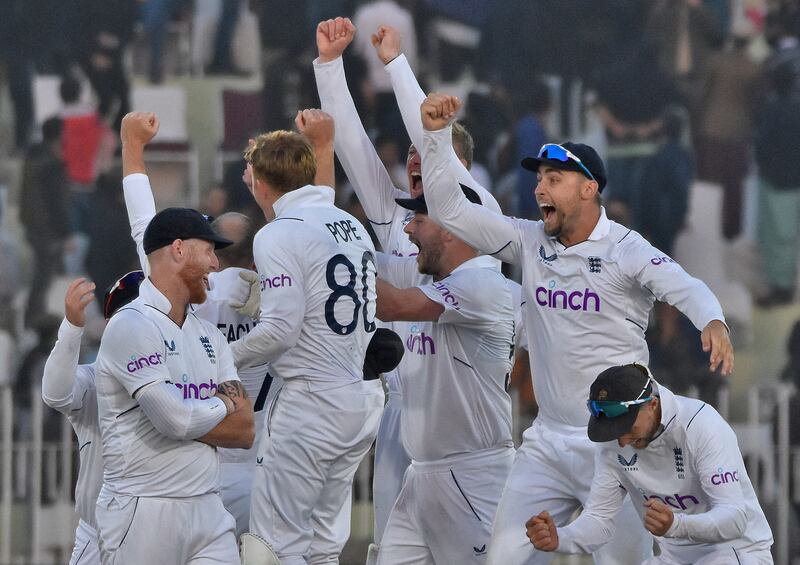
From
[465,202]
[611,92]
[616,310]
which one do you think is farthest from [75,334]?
[611,92]

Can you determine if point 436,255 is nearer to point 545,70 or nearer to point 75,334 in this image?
A: point 75,334

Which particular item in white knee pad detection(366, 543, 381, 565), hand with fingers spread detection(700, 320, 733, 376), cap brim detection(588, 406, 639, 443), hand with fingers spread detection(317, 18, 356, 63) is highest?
hand with fingers spread detection(317, 18, 356, 63)

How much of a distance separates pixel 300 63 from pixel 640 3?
3248 millimetres

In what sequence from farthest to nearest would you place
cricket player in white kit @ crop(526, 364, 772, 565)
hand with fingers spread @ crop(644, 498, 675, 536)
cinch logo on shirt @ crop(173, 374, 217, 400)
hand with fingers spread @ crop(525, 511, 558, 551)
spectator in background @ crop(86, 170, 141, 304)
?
spectator in background @ crop(86, 170, 141, 304)
hand with fingers spread @ crop(525, 511, 558, 551)
cricket player in white kit @ crop(526, 364, 772, 565)
hand with fingers spread @ crop(644, 498, 675, 536)
cinch logo on shirt @ crop(173, 374, 217, 400)

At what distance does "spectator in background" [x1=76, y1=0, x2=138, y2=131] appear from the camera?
13352 millimetres

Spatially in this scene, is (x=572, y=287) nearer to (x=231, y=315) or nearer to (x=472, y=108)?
(x=231, y=315)

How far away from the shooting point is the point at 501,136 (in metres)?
13.4

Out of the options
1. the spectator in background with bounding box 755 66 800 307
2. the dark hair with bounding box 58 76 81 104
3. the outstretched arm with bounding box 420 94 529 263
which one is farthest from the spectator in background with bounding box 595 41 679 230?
the outstretched arm with bounding box 420 94 529 263

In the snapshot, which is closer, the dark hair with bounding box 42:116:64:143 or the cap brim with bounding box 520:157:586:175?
the cap brim with bounding box 520:157:586:175

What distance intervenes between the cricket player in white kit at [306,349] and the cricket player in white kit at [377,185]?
0.78m

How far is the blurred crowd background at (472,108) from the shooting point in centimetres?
1319

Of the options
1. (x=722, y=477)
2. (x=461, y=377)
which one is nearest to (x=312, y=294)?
(x=461, y=377)

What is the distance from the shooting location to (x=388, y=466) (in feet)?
25.8

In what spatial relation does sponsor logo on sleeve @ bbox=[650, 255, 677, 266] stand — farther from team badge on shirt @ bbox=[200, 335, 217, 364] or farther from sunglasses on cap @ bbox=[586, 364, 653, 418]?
team badge on shirt @ bbox=[200, 335, 217, 364]
